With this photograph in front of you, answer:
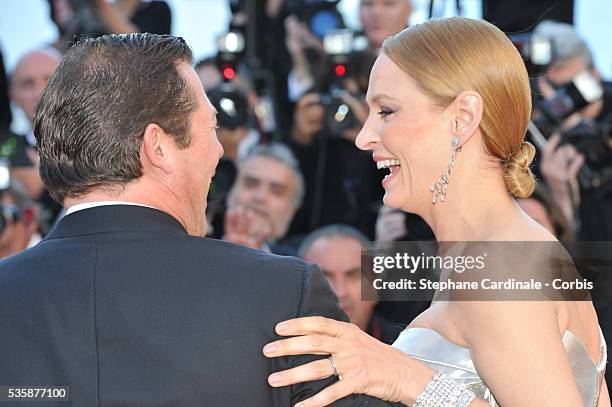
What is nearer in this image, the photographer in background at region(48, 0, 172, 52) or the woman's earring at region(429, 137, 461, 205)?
the woman's earring at region(429, 137, 461, 205)

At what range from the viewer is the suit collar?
1.86 m

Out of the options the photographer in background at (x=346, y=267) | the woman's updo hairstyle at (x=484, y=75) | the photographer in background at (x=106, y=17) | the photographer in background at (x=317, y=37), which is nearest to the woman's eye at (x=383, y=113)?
the woman's updo hairstyle at (x=484, y=75)

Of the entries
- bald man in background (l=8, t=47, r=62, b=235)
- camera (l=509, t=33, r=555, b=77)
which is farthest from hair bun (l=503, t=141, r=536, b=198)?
bald man in background (l=8, t=47, r=62, b=235)

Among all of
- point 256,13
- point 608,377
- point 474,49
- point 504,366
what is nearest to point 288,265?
point 504,366

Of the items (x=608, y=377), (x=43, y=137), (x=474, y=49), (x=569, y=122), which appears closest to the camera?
(x=43, y=137)

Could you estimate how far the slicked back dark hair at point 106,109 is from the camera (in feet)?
6.07

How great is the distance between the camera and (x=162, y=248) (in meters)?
1.84

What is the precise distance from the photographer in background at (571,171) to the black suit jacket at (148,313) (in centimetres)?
272

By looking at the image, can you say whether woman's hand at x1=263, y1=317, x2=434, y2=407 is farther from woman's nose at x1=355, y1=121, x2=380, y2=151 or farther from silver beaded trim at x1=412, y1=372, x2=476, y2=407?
woman's nose at x1=355, y1=121, x2=380, y2=151

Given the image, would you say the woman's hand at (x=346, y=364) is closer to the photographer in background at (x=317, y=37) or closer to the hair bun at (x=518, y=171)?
the hair bun at (x=518, y=171)

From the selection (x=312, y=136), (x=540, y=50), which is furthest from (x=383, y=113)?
(x=312, y=136)

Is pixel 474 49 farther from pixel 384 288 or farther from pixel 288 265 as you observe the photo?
pixel 384 288

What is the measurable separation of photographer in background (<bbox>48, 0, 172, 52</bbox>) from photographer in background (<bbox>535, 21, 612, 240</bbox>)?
1.86 meters

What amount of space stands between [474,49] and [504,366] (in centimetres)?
67
